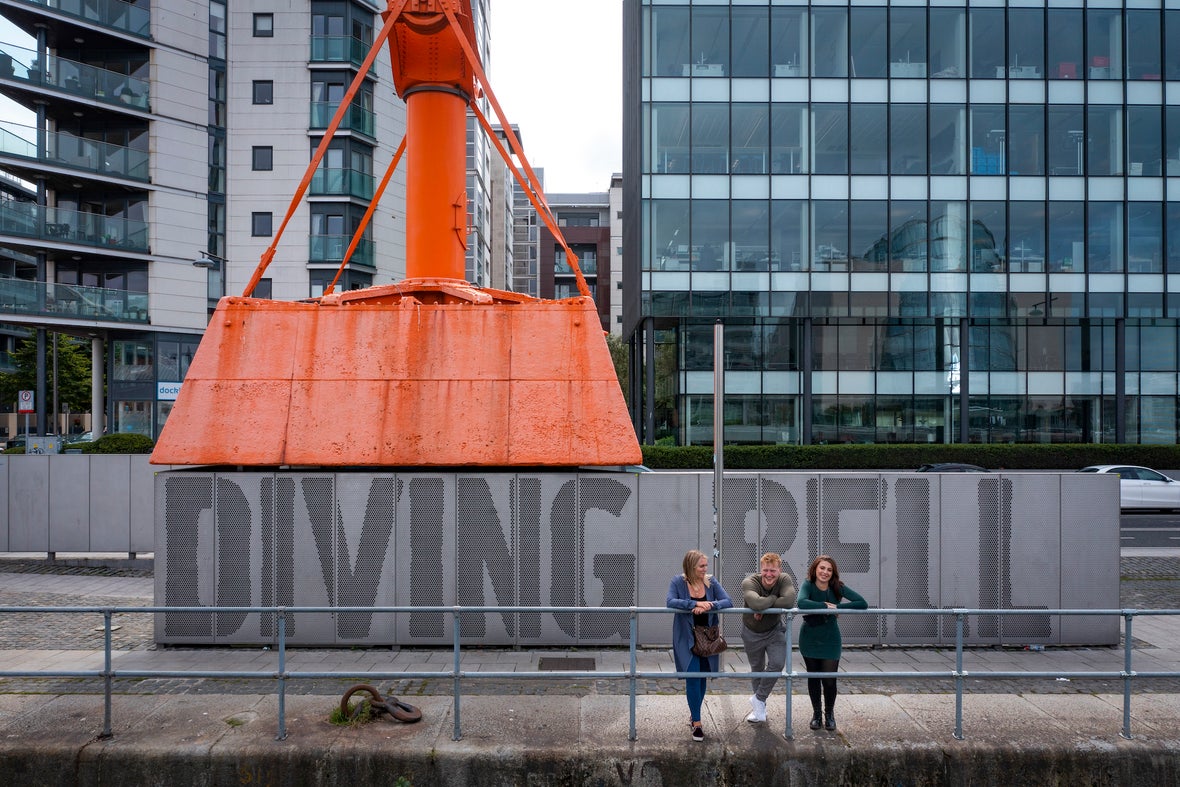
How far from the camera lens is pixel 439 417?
9367mm

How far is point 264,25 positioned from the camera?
37688mm

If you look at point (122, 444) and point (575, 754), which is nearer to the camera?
point (575, 754)

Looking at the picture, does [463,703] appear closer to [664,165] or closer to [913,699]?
[913,699]

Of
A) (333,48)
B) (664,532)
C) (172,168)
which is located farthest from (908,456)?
(172,168)

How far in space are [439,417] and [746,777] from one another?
5.47 meters

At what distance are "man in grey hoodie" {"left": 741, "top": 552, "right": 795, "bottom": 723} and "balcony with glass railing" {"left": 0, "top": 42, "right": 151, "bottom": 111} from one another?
1472 inches

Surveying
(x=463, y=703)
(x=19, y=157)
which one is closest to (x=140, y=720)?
(x=463, y=703)

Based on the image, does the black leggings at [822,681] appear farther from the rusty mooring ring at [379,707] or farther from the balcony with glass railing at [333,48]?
the balcony with glass railing at [333,48]

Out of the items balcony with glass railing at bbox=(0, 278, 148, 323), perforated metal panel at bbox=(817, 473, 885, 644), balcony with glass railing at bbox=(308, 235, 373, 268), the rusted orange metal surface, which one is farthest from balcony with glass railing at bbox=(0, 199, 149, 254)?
perforated metal panel at bbox=(817, 473, 885, 644)

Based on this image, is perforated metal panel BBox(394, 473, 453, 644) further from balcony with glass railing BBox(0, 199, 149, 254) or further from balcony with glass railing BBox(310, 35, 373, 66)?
balcony with glass railing BBox(310, 35, 373, 66)

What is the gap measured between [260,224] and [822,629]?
37981 millimetres

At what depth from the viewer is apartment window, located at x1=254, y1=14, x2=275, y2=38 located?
37.5 m

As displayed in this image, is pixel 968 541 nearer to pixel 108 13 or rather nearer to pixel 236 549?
pixel 236 549

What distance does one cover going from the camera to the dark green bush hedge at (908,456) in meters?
28.8
